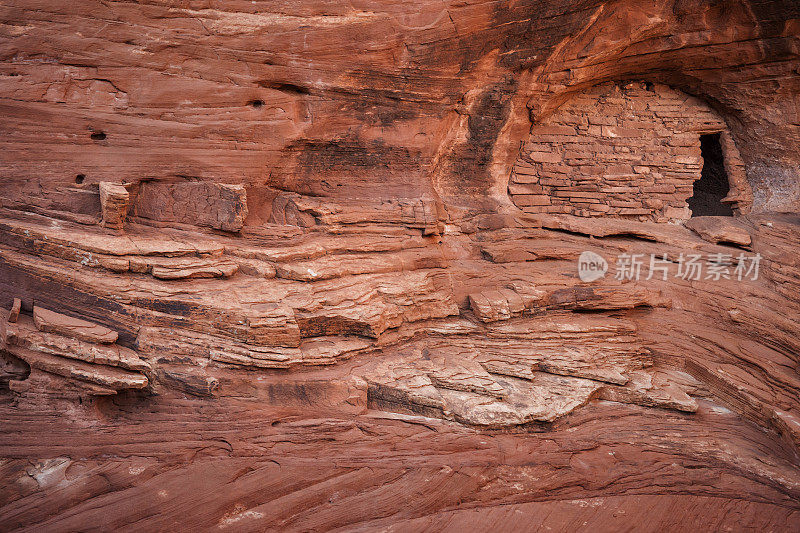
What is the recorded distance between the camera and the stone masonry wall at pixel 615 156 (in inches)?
414

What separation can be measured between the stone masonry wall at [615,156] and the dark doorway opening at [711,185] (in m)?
1.64

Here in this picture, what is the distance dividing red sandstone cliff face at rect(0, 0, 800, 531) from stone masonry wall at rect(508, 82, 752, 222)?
0.05m

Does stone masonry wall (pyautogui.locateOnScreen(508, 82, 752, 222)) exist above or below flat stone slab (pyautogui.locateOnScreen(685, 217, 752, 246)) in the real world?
above

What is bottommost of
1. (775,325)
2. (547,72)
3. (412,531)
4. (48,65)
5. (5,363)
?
(412,531)

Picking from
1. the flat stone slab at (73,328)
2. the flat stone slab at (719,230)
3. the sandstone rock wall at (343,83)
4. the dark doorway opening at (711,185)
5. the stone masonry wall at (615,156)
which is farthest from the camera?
the dark doorway opening at (711,185)

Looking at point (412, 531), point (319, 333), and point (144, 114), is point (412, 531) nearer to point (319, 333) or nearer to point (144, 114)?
point (319, 333)

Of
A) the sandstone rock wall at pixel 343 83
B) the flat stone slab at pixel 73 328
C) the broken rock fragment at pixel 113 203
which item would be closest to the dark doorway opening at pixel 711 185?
the sandstone rock wall at pixel 343 83

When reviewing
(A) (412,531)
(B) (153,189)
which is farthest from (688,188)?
(B) (153,189)

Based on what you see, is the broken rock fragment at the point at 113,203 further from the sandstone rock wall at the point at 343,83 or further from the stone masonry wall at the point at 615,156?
the stone masonry wall at the point at 615,156

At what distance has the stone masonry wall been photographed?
1052cm

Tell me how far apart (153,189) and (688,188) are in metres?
9.07

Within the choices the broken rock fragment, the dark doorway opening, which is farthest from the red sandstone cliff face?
the dark doorway opening

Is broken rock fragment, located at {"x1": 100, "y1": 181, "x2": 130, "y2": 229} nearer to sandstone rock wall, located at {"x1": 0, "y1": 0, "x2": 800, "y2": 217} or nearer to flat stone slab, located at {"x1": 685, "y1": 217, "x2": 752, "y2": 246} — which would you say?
sandstone rock wall, located at {"x1": 0, "y1": 0, "x2": 800, "y2": 217}

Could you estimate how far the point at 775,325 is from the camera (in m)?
8.66
